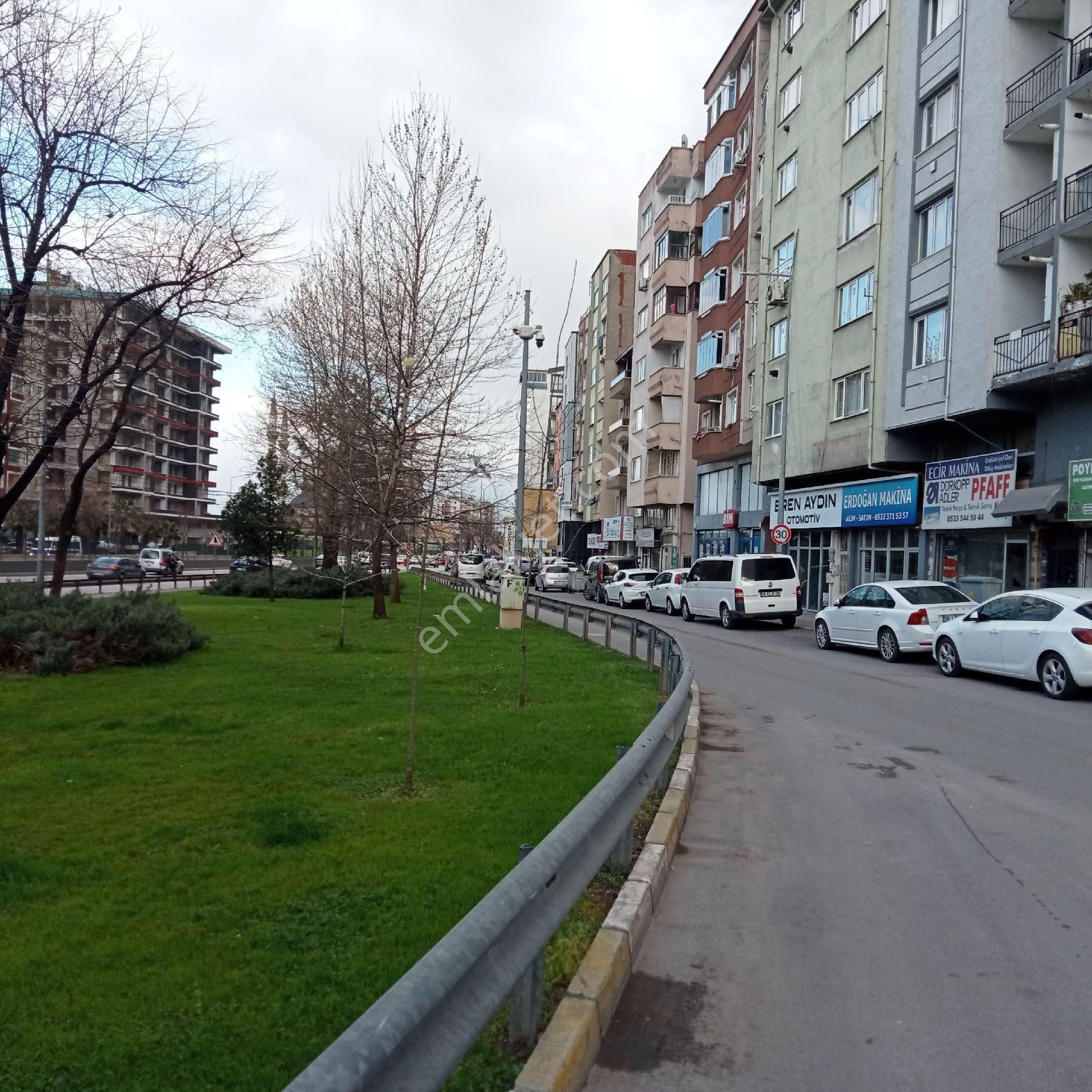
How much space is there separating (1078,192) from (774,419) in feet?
51.3

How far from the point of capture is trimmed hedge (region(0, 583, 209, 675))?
42.9ft

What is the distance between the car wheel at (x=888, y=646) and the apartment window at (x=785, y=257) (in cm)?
1842

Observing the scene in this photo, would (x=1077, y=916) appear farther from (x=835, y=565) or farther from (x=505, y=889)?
(x=835, y=565)

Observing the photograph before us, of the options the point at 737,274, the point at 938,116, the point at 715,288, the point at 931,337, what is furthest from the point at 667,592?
the point at 938,116

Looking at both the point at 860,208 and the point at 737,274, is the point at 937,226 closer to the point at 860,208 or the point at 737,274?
the point at 860,208

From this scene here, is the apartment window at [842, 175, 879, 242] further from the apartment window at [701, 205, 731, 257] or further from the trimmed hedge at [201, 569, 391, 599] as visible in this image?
the trimmed hedge at [201, 569, 391, 599]

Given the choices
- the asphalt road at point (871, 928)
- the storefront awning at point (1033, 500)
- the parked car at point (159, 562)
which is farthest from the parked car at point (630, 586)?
the asphalt road at point (871, 928)

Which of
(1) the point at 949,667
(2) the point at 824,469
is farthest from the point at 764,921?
(2) the point at 824,469

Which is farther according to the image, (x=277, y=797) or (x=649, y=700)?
(x=649, y=700)

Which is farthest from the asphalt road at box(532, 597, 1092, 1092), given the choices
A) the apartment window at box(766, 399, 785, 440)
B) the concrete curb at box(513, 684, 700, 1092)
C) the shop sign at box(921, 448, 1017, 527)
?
the apartment window at box(766, 399, 785, 440)

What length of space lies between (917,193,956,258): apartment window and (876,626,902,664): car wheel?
1134cm

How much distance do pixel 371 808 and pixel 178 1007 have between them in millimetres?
2858

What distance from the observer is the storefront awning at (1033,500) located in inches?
802

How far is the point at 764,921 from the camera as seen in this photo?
15.8 ft
